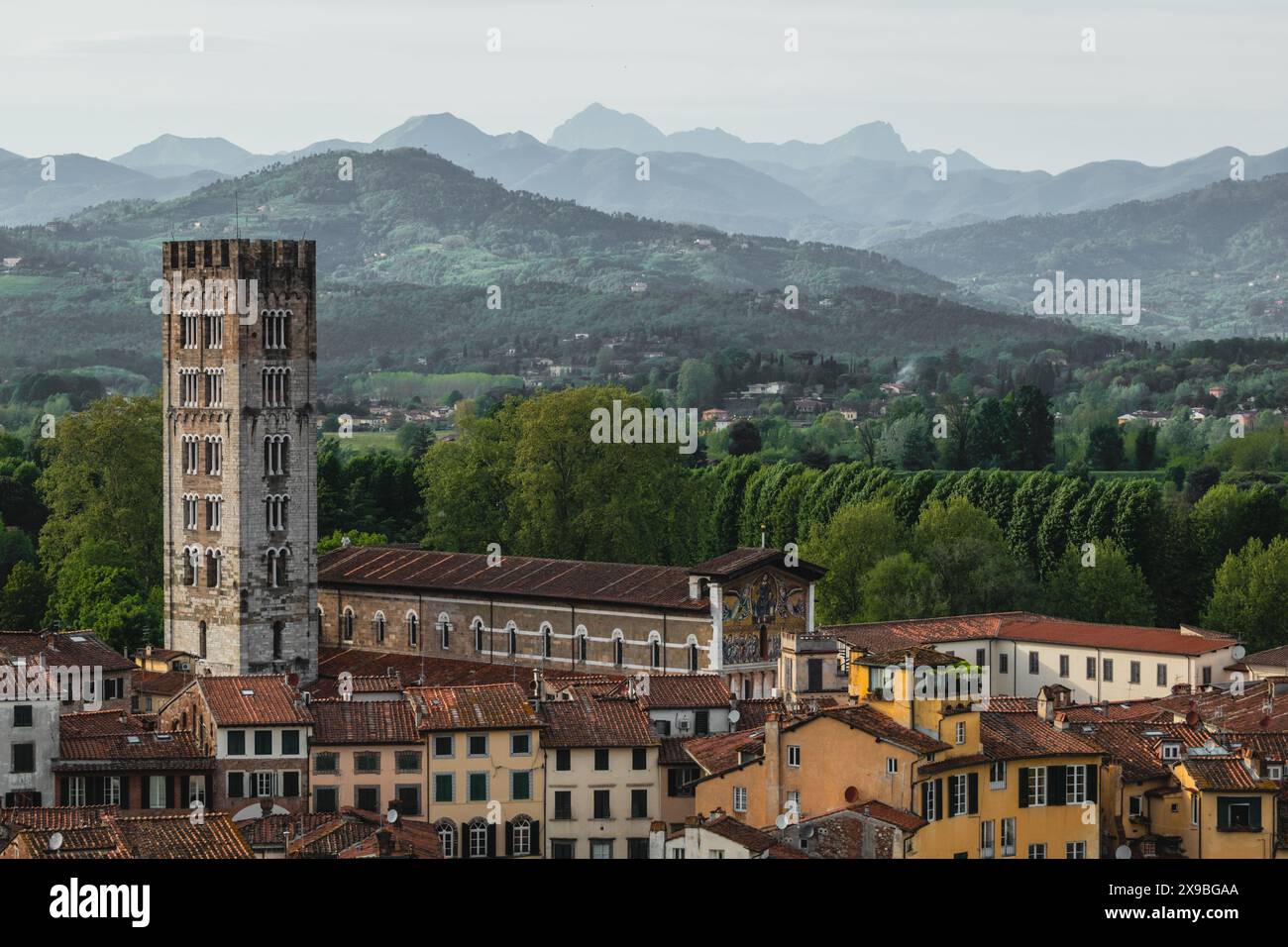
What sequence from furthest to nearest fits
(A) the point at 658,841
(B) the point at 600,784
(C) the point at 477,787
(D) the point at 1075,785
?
(B) the point at 600,784, (C) the point at 477,787, (D) the point at 1075,785, (A) the point at 658,841

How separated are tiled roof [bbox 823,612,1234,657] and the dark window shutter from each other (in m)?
21.5

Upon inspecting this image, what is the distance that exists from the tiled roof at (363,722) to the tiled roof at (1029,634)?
19.2 m

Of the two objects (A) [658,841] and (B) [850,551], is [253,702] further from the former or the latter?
(B) [850,551]

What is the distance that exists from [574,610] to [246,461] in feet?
37.7

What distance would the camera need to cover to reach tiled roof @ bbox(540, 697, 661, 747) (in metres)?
49.0

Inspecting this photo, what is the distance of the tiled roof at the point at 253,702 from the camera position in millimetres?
48969

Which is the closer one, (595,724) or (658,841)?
(658,841)

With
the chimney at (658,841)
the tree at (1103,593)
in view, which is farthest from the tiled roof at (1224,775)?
the tree at (1103,593)

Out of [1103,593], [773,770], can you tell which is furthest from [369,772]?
[1103,593]

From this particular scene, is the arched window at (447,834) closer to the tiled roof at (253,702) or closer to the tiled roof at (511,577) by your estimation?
the tiled roof at (253,702)

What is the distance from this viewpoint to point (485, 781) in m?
48.5

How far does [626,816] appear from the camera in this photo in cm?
4881

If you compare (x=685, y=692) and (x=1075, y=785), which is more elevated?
(x=685, y=692)
